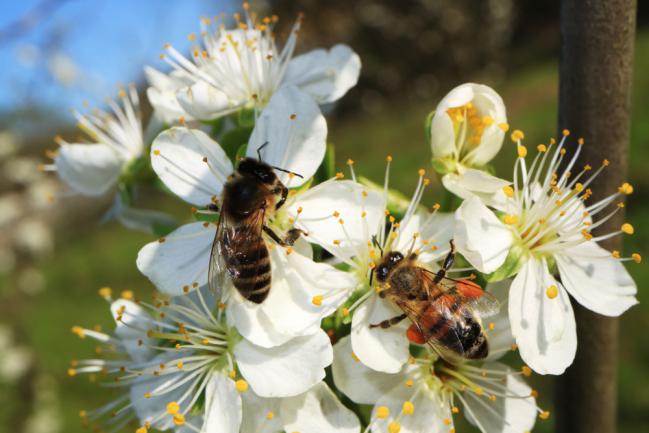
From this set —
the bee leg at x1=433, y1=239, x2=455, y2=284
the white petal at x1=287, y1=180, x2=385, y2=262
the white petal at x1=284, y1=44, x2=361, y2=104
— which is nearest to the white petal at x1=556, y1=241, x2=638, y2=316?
the bee leg at x1=433, y1=239, x2=455, y2=284

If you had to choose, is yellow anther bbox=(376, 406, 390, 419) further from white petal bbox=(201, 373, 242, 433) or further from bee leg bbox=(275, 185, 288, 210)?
bee leg bbox=(275, 185, 288, 210)

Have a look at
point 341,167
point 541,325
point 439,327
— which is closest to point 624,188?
point 541,325

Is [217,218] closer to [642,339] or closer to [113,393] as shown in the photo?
[642,339]

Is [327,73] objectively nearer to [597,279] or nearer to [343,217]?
[343,217]

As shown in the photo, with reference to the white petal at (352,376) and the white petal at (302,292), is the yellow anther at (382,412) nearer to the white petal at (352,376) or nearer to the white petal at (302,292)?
the white petal at (352,376)

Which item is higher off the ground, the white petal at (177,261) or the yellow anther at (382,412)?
the yellow anther at (382,412)

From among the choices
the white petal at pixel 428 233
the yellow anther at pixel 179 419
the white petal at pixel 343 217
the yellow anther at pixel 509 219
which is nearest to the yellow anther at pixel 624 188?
the yellow anther at pixel 509 219

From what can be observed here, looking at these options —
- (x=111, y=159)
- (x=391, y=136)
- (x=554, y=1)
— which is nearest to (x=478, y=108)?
(x=111, y=159)
